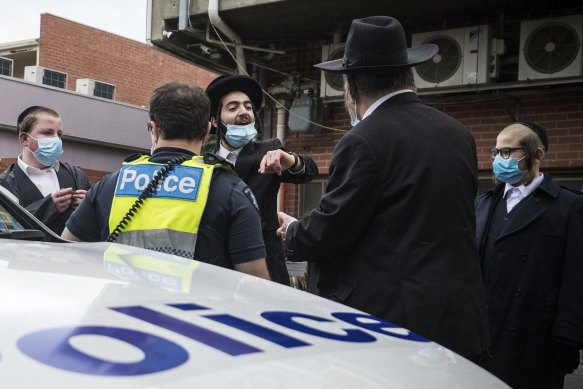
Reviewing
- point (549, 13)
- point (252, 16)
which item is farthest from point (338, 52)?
point (549, 13)

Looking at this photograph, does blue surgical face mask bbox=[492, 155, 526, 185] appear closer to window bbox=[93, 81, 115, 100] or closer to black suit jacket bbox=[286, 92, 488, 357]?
black suit jacket bbox=[286, 92, 488, 357]

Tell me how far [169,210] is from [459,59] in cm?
516

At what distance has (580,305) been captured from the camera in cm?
339

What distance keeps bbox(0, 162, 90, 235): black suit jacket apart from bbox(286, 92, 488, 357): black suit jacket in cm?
168

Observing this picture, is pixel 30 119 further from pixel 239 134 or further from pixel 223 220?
pixel 223 220

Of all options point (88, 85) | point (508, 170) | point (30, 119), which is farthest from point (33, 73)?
point (508, 170)

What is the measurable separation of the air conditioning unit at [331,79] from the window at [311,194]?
1075 millimetres

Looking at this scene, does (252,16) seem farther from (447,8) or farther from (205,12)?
(447,8)

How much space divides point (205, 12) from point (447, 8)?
2.45m

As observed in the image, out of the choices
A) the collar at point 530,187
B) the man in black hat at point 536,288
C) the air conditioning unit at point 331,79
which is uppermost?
the air conditioning unit at point 331,79

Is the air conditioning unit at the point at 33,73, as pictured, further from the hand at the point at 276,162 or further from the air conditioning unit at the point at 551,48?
the hand at the point at 276,162

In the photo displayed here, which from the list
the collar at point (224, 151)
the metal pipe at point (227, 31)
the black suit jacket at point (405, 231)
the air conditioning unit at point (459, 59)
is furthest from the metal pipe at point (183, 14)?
the black suit jacket at point (405, 231)

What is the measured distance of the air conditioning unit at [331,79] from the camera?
762 cm

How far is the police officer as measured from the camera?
7.90 feet
